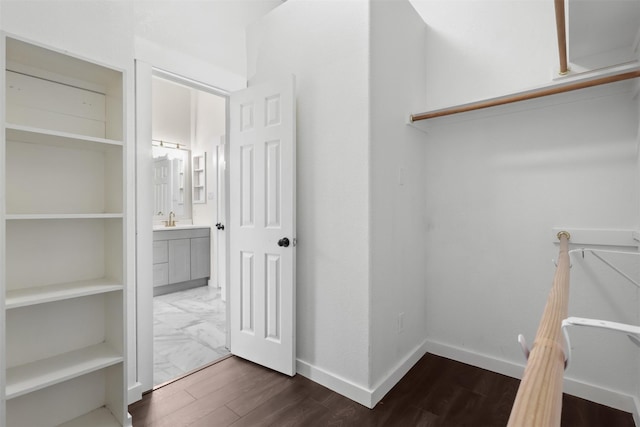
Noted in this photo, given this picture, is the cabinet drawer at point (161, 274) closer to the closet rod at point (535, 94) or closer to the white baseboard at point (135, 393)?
the white baseboard at point (135, 393)

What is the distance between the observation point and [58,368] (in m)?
1.50

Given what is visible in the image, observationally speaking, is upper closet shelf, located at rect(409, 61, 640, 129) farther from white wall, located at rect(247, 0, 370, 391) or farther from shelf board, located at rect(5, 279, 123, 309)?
shelf board, located at rect(5, 279, 123, 309)

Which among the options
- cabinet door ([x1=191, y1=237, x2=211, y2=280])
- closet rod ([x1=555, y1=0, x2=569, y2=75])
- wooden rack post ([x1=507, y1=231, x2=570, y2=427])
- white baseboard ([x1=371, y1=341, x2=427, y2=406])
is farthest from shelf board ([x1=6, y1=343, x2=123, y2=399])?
cabinet door ([x1=191, y1=237, x2=211, y2=280])

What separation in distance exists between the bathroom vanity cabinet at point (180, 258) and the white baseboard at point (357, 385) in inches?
108

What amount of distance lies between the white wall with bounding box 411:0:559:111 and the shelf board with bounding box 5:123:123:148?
2227mm

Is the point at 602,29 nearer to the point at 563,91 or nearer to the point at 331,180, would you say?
the point at 563,91

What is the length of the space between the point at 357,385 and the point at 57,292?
165 cm

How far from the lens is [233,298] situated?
2.52 metres

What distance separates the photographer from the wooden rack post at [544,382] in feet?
1.15

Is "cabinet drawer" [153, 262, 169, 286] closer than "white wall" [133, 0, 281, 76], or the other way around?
"white wall" [133, 0, 281, 76]

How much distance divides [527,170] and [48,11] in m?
2.88

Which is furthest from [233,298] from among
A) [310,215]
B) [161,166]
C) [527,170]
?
[161,166]

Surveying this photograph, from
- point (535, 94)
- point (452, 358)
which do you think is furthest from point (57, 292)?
point (535, 94)

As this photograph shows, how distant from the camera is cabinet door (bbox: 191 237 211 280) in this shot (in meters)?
4.54
